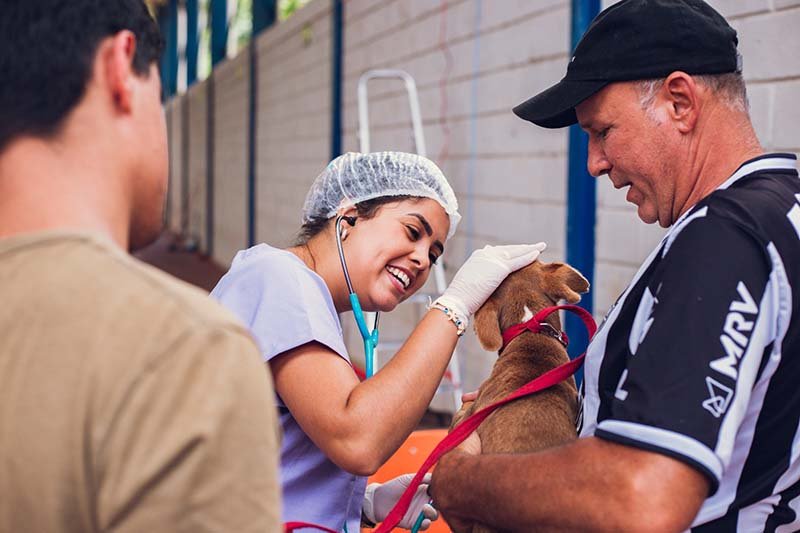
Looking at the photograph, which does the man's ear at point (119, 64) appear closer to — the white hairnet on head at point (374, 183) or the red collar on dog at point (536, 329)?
the white hairnet on head at point (374, 183)

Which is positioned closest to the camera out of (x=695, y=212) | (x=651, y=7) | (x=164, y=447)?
(x=164, y=447)

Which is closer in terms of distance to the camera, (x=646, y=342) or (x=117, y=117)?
(x=117, y=117)

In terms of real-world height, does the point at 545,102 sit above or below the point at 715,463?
above

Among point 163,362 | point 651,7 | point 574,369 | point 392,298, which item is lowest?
point 574,369

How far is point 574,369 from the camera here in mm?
2037

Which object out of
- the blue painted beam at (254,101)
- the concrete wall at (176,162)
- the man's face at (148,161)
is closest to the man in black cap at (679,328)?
the man's face at (148,161)

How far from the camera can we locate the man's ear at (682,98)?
1644mm

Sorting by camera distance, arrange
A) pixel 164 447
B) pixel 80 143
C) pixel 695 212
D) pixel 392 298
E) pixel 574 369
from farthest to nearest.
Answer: pixel 392 298
pixel 574 369
pixel 695 212
pixel 80 143
pixel 164 447

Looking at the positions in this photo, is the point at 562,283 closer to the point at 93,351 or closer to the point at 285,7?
the point at 93,351

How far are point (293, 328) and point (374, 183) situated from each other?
64 centimetres

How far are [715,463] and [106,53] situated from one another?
1.04 metres

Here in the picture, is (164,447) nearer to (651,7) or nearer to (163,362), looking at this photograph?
(163,362)

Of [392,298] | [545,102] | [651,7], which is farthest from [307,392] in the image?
[651,7]

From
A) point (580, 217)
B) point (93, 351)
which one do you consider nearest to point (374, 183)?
point (93, 351)
